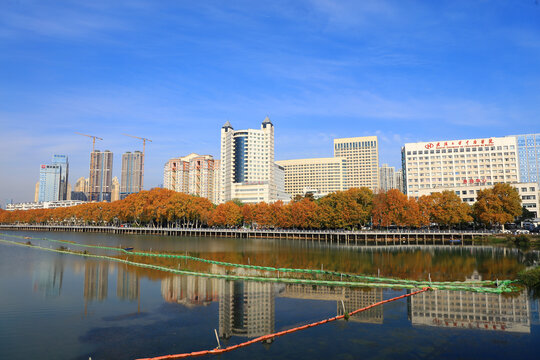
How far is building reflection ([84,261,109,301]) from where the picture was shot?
2744 cm

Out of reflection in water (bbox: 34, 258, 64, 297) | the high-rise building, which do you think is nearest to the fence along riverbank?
reflection in water (bbox: 34, 258, 64, 297)

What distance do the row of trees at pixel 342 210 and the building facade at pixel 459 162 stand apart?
5391 cm

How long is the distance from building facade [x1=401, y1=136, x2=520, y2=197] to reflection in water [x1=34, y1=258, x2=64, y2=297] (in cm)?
12636

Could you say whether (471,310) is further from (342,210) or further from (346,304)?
(342,210)

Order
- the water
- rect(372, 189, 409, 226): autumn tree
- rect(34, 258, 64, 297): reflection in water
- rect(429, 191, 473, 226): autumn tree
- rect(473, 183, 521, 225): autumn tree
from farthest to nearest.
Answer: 1. rect(372, 189, 409, 226): autumn tree
2. rect(429, 191, 473, 226): autumn tree
3. rect(473, 183, 521, 225): autumn tree
4. rect(34, 258, 64, 297): reflection in water
5. the water

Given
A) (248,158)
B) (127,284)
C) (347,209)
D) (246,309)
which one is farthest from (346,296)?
(248,158)

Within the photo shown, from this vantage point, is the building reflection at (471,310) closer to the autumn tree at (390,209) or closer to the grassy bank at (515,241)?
the grassy bank at (515,241)

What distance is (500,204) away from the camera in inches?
3118

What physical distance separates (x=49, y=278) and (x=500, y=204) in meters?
84.0

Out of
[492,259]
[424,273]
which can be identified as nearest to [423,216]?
[492,259]

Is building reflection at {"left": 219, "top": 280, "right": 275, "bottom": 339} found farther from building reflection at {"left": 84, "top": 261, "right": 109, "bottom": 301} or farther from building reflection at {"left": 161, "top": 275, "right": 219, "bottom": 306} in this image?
building reflection at {"left": 84, "top": 261, "right": 109, "bottom": 301}

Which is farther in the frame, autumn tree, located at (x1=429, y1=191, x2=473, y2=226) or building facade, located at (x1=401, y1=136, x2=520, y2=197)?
building facade, located at (x1=401, y1=136, x2=520, y2=197)

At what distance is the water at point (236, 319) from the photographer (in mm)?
17094

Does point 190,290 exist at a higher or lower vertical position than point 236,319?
higher
